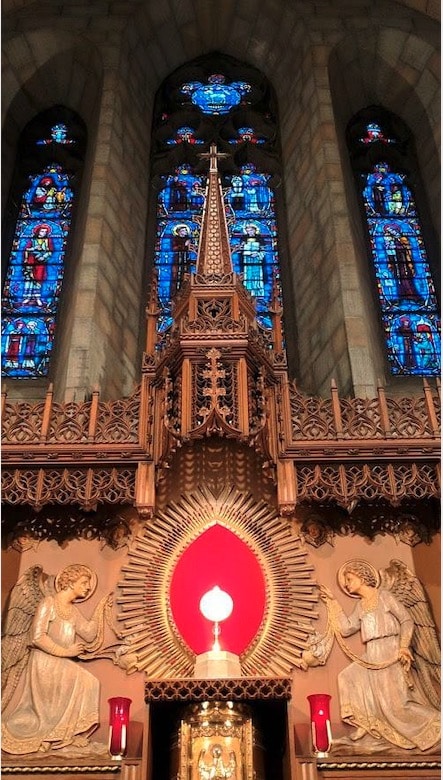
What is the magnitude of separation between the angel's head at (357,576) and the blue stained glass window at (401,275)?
3.52 m

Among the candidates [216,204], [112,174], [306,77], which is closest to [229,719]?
[216,204]

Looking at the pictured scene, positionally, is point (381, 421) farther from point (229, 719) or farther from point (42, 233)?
point (42, 233)

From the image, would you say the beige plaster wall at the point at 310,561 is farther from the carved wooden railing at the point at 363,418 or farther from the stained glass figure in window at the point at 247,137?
the stained glass figure in window at the point at 247,137

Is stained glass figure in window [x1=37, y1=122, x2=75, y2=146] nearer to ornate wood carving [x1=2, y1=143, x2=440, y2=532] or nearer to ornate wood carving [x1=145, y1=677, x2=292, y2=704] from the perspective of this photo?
ornate wood carving [x1=2, y1=143, x2=440, y2=532]

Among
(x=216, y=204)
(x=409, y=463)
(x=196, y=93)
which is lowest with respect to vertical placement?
(x=409, y=463)

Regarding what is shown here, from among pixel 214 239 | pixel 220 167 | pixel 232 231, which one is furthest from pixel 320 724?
pixel 220 167

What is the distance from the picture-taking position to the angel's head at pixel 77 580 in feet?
19.4

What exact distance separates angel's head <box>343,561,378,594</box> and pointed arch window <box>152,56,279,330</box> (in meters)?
3.90

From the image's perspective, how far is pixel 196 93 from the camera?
12.9 metres

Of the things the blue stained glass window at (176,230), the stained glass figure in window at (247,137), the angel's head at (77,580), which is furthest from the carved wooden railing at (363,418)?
the stained glass figure in window at (247,137)

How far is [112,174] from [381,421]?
559cm

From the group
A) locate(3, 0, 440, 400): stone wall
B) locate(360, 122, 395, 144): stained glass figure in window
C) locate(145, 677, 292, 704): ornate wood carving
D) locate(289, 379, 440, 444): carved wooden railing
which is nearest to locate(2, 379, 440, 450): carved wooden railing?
locate(289, 379, 440, 444): carved wooden railing

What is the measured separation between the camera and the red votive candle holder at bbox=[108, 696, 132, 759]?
16.3 feet

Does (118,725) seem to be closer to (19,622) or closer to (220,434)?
(19,622)
